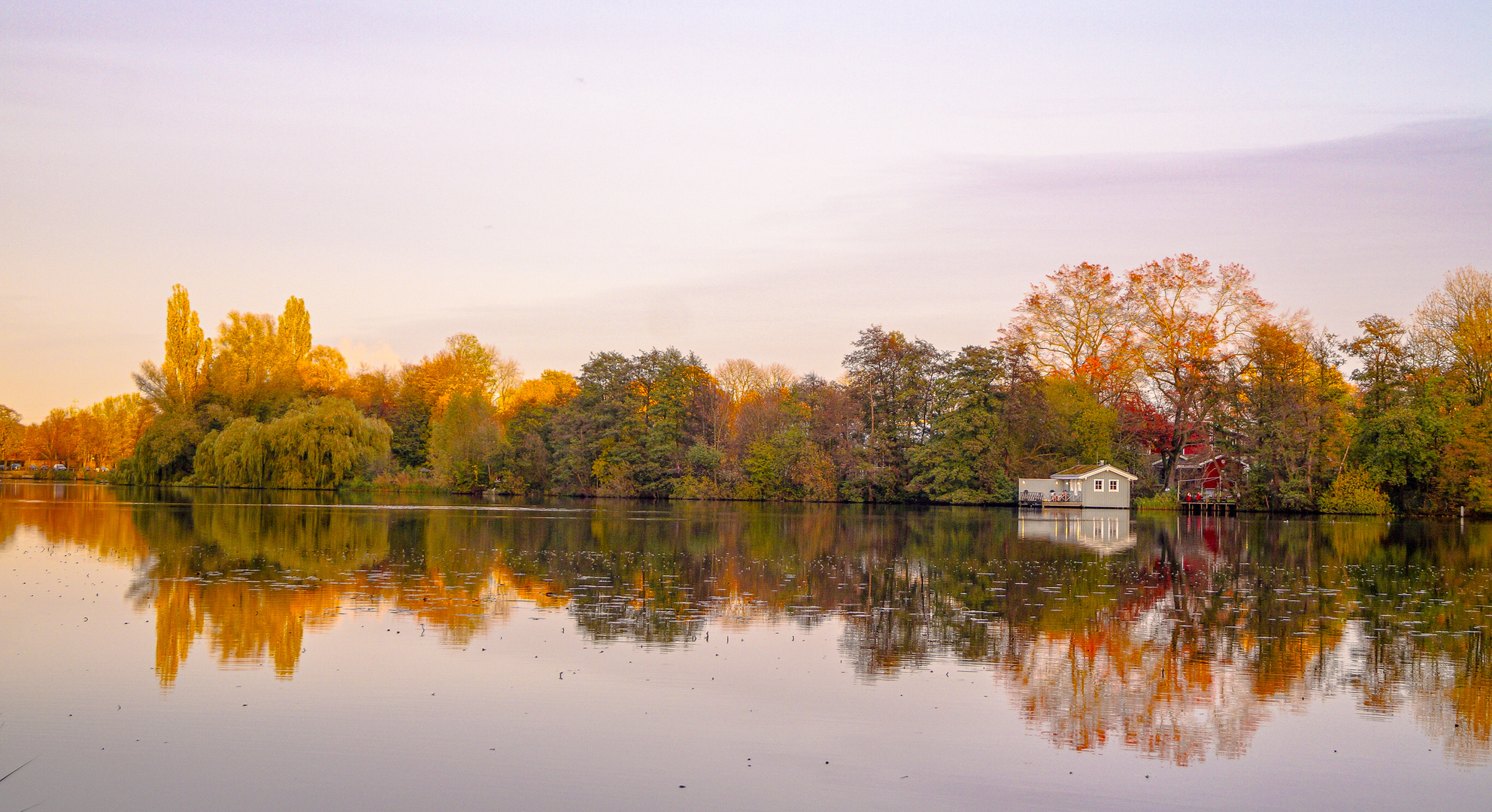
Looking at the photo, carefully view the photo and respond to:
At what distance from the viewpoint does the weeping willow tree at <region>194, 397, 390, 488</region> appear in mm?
66062

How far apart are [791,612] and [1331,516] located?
46454mm

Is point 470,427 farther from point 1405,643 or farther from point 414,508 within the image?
point 1405,643

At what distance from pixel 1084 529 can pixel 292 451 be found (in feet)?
157

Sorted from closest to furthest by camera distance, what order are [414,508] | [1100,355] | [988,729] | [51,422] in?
[988,729], [414,508], [1100,355], [51,422]

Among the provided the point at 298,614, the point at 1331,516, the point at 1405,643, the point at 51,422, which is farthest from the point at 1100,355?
the point at 51,422

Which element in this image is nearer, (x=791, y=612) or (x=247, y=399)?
(x=791, y=612)

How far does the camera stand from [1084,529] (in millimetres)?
41875

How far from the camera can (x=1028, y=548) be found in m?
30.2

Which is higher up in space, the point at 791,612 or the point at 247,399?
the point at 247,399

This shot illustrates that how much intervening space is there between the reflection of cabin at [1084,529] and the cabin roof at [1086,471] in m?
2.61

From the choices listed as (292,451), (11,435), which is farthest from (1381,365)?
(11,435)

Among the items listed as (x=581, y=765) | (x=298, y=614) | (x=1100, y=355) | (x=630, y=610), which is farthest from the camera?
(x=1100, y=355)

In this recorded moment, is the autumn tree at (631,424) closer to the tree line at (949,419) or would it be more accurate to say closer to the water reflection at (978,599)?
the tree line at (949,419)

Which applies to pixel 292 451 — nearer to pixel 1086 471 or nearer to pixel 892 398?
pixel 892 398
